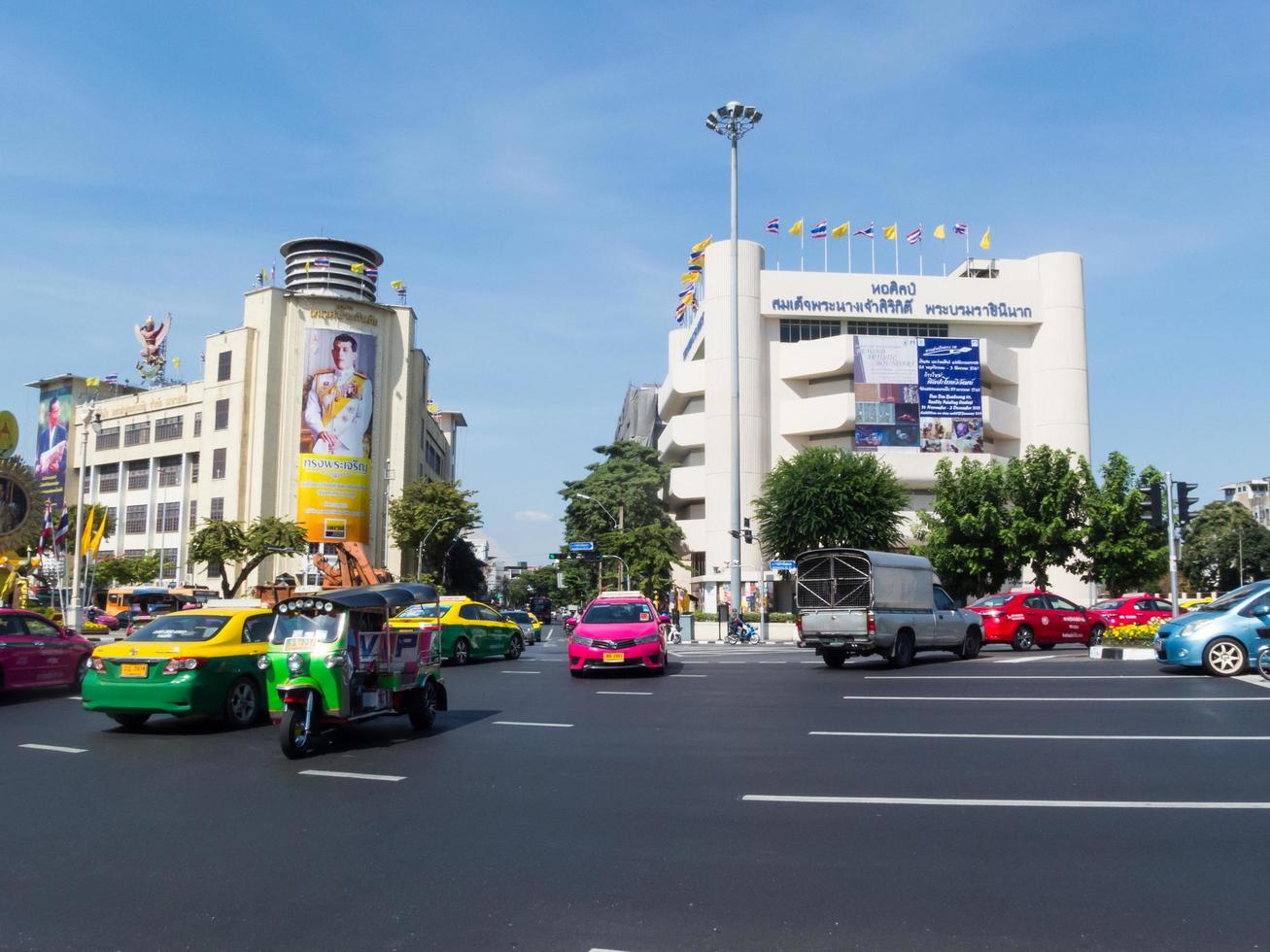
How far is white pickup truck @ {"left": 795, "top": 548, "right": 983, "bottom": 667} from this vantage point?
71.2ft

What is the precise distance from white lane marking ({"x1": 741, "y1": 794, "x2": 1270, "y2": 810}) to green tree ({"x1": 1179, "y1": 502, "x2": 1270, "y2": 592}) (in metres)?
83.4

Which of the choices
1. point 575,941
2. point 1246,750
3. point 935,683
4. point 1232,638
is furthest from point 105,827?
point 1232,638

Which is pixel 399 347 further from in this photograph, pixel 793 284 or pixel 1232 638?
pixel 1232 638

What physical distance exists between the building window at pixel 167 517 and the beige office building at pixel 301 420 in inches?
4.2

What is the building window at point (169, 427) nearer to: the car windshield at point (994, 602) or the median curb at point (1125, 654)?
the car windshield at point (994, 602)

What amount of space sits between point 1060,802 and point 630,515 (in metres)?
63.0

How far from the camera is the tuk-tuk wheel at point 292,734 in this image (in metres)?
10.8

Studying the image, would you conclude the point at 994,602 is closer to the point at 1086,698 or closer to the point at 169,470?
the point at 1086,698

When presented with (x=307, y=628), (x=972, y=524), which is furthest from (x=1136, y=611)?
(x=307, y=628)

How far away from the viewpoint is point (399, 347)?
7431cm

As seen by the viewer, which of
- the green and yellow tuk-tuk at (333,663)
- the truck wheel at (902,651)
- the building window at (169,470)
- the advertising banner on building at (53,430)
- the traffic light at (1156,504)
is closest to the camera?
the green and yellow tuk-tuk at (333,663)

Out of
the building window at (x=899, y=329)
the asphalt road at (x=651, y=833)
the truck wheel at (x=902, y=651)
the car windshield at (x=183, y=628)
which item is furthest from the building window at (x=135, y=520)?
the car windshield at (x=183, y=628)

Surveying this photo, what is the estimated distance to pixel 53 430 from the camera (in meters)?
96.2

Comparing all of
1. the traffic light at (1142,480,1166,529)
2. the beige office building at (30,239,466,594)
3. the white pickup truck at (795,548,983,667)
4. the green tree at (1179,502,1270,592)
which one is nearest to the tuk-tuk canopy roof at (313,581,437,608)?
the white pickup truck at (795,548,983,667)
